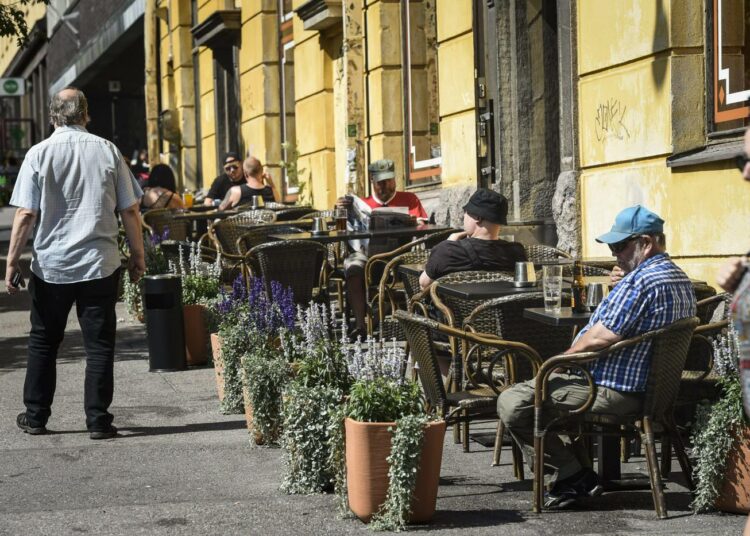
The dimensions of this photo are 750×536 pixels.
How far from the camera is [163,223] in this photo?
1485 centimetres

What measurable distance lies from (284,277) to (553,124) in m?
2.88

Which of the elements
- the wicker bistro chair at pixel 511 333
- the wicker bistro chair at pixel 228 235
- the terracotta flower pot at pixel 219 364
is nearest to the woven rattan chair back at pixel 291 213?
the wicker bistro chair at pixel 228 235

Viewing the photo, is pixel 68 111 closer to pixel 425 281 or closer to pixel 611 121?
pixel 425 281

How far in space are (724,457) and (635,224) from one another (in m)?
0.92

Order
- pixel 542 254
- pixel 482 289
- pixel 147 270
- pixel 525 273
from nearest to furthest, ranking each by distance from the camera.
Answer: pixel 482 289
pixel 525 273
pixel 542 254
pixel 147 270

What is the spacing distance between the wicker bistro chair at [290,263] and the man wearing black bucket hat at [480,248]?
242 cm

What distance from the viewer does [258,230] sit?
39.7ft

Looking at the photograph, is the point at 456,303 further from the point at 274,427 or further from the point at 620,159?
the point at 620,159

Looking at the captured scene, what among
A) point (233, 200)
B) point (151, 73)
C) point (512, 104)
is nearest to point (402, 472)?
point (512, 104)

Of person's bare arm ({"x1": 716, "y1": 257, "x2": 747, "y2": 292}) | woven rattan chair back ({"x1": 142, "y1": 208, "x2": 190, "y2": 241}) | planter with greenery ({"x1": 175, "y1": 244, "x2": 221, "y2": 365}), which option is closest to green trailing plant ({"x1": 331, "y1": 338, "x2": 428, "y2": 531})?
person's bare arm ({"x1": 716, "y1": 257, "x2": 747, "y2": 292})

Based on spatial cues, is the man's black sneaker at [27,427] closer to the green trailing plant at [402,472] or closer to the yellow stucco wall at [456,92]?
the green trailing plant at [402,472]

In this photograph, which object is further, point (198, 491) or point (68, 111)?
point (68, 111)

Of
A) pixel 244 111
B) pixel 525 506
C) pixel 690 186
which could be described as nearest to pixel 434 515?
pixel 525 506

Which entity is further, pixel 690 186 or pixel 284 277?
pixel 284 277
